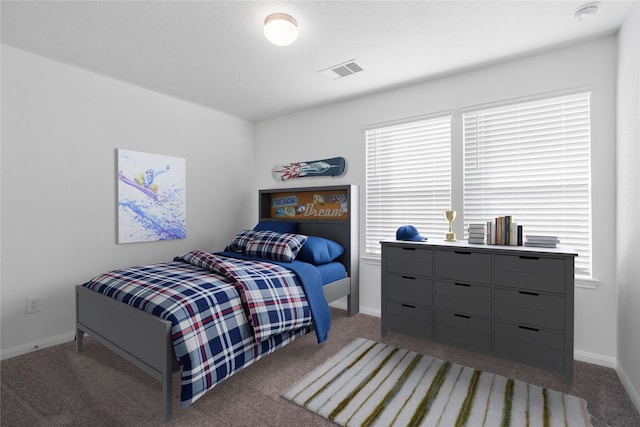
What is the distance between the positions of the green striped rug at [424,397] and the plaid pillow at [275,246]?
3.48 feet

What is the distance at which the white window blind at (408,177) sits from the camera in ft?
10.2

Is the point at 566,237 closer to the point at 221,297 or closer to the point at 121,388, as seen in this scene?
the point at 221,297

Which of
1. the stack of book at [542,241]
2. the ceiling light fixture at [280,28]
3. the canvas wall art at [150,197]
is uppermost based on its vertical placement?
the ceiling light fixture at [280,28]

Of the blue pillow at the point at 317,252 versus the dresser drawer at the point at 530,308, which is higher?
the blue pillow at the point at 317,252

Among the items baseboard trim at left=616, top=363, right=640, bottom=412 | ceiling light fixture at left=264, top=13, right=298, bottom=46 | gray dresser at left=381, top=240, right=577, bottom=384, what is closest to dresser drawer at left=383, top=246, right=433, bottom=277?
gray dresser at left=381, top=240, right=577, bottom=384

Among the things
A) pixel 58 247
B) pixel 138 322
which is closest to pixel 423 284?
pixel 138 322

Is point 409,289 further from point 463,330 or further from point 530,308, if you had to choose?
point 530,308

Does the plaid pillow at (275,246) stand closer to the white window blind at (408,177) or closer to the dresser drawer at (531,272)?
the white window blind at (408,177)

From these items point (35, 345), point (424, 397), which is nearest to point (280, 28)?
point (424, 397)

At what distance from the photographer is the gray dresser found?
2.12 metres

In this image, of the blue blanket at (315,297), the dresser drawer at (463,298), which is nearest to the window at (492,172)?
the dresser drawer at (463,298)

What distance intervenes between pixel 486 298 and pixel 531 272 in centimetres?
36

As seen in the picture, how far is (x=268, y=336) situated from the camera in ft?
6.99

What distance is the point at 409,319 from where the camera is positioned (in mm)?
2740
